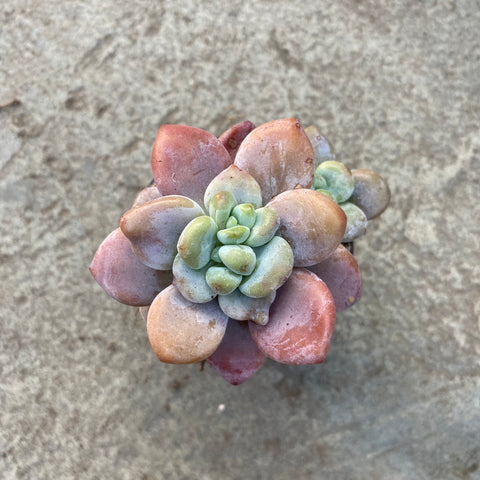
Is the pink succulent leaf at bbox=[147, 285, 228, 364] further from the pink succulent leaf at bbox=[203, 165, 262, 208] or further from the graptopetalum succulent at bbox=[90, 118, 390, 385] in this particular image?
the pink succulent leaf at bbox=[203, 165, 262, 208]

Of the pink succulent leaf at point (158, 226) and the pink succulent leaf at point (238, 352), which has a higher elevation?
the pink succulent leaf at point (158, 226)

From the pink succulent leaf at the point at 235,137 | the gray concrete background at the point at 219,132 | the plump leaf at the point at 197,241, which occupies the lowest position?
the gray concrete background at the point at 219,132

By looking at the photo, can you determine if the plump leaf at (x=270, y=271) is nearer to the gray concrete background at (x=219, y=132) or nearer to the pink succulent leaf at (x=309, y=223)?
the pink succulent leaf at (x=309, y=223)

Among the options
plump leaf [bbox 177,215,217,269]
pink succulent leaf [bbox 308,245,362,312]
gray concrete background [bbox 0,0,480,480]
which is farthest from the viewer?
gray concrete background [bbox 0,0,480,480]

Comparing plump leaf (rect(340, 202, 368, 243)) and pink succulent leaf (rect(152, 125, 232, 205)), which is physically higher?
pink succulent leaf (rect(152, 125, 232, 205))

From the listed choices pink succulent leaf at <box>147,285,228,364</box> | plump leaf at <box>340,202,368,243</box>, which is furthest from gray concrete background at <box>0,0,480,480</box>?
pink succulent leaf at <box>147,285,228,364</box>

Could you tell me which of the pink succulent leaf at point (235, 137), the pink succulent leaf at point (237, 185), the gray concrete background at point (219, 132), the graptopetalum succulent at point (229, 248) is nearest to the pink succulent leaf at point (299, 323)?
the graptopetalum succulent at point (229, 248)

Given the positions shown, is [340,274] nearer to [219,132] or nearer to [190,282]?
[190,282]

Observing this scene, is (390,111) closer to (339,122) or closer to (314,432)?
(339,122)
